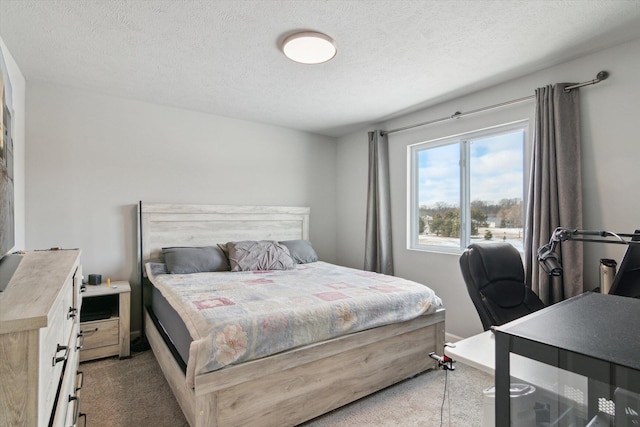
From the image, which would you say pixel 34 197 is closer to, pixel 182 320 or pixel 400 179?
pixel 182 320

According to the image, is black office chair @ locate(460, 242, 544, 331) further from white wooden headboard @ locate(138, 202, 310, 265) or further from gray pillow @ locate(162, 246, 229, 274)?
white wooden headboard @ locate(138, 202, 310, 265)

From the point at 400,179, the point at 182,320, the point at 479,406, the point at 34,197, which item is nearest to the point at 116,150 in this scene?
the point at 34,197

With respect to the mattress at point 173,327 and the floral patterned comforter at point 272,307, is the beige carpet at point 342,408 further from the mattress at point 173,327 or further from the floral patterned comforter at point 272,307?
the floral patterned comforter at point 272,307

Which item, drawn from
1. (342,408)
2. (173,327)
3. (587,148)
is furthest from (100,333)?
(587,148)

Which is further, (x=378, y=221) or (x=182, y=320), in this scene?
(x=378, y=221)

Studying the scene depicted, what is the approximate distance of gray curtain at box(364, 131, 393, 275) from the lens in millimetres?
3744

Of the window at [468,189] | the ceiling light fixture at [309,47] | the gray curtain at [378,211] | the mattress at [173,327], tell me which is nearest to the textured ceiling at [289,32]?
the ceiling light fixture at [309,47]

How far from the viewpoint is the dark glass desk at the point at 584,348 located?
681 mm

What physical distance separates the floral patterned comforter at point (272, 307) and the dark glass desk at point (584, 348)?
1.19 meters

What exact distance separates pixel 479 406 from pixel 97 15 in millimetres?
3422

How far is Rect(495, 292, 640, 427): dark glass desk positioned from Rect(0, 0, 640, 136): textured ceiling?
1.67 meters

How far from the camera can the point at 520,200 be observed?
109 inches

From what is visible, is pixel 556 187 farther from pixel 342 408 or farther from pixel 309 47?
pixel 342 408

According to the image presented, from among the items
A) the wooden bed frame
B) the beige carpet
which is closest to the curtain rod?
the wooden bed frame
